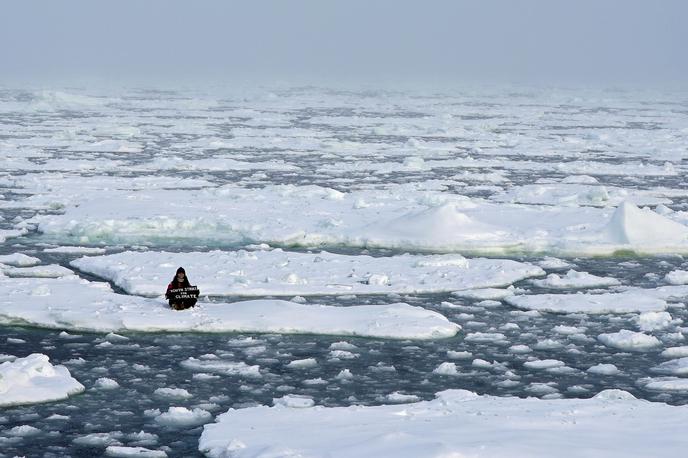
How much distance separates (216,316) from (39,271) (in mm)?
2708

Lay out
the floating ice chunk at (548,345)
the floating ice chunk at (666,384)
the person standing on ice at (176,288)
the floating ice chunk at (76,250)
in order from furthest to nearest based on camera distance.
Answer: the floating ice chunk at (76,250) < the person standing on ice at (176,288) < the floating ice chunk at (548,345) < the floating ice chunk at (666,384)

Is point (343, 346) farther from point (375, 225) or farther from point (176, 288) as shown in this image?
point (375, 225)

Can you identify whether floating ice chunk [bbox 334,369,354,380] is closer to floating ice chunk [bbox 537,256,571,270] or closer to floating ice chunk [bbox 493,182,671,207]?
floating ice chunk [bbox 537,256,571,270]

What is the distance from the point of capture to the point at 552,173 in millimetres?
21938

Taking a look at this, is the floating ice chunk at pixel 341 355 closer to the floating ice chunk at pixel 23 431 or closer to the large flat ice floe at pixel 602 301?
the large flat ice floe at pixel 602 301

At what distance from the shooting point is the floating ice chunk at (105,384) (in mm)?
8086

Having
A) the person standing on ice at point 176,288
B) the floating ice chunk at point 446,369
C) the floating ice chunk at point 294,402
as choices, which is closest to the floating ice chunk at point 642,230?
the floating ice chunk at point 446,369

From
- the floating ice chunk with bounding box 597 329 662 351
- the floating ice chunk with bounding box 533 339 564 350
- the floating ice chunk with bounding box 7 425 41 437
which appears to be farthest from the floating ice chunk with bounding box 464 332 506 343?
the floating ice chunk with bounding box 7 425 41 437

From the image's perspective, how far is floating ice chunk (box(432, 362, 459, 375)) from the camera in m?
8.54

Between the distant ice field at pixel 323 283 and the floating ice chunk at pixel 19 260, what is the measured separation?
0.10 ft

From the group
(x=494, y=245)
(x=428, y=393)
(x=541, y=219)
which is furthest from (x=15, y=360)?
(x=541, y=219)

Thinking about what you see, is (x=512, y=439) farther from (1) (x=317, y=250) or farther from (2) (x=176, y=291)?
(1) (x=317, y=250)

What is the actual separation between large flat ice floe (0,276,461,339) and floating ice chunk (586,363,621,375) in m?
1.42

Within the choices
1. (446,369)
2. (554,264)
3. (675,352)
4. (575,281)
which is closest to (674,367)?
(675,352)
